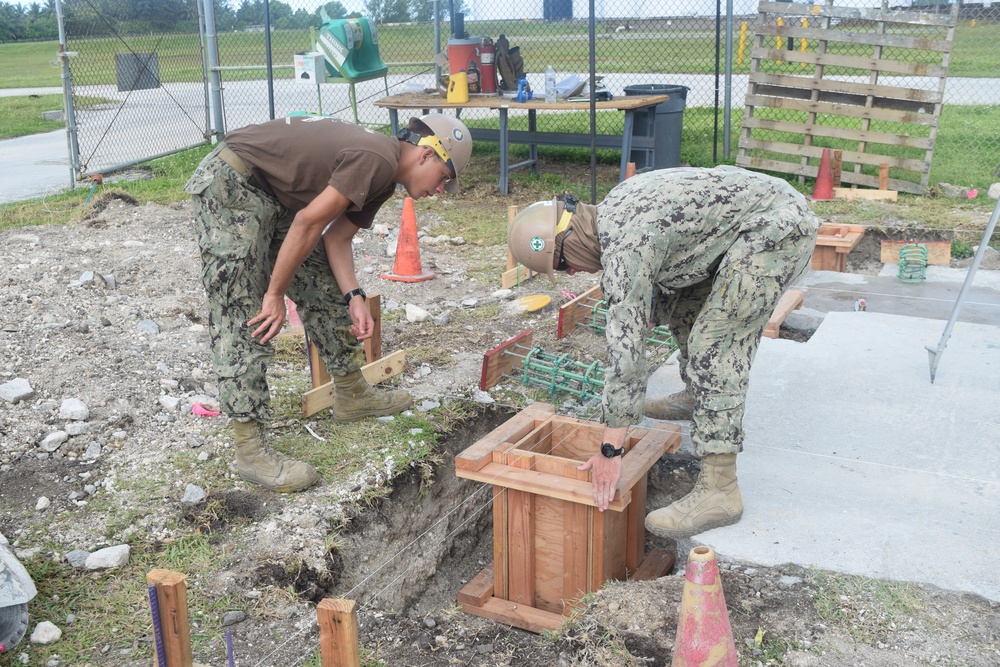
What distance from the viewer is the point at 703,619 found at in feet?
8.61

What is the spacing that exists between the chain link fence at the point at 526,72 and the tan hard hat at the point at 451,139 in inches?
222

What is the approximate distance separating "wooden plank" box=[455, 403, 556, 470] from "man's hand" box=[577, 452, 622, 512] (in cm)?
57

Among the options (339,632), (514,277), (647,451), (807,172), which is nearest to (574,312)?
(514,277)

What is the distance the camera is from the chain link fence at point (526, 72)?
11.1 m

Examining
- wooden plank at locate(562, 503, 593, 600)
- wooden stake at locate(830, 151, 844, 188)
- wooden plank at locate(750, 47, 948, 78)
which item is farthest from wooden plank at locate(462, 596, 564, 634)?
wooden plank at locate(750, 47, 948, 78)

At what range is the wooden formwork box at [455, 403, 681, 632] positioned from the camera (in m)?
3.68

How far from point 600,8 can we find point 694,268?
18.0 meters

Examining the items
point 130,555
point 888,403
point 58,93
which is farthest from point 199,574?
point 58,93

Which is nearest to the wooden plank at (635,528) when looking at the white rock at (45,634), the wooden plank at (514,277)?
the white rock at (45,634)

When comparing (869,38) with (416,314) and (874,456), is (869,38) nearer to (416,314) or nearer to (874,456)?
(416,314)

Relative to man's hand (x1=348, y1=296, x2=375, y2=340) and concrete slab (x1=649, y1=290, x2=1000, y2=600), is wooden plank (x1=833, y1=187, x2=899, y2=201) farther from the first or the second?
man's hand (x1=348, y1=296, x2=375, y2=340)

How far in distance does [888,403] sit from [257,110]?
523 inches

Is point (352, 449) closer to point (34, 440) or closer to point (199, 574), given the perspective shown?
point (199, 574)

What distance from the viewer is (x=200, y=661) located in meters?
3.12
